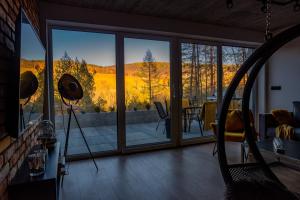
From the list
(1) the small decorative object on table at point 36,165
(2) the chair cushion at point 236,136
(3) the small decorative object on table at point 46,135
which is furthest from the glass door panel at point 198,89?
(1) the small decorative object on table at point 36,165

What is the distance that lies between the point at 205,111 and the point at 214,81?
83 centimetres

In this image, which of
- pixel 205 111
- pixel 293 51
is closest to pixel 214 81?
pixel 205 111

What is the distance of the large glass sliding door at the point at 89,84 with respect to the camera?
369 centimetres

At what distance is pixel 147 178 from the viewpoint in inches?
114

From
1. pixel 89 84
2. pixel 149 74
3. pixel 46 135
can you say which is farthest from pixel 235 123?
pixel 46 135

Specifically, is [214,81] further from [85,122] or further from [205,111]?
[85,122]

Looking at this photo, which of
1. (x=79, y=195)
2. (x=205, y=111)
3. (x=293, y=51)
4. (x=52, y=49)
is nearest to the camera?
(x=79, y=195)

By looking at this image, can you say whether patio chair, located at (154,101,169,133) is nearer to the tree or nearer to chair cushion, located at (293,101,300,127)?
the tree

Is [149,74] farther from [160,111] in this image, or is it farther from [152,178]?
[152,178]

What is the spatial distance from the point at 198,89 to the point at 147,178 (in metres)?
2.60

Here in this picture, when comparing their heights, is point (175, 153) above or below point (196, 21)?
below

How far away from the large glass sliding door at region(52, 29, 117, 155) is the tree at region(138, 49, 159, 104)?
2.03 ft

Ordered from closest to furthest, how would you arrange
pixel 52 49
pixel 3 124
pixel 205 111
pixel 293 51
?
pixel 3 124 < pixel 52 49 < pixel 205 111 < pixel 293 51

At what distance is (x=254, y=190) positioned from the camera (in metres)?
1.14
